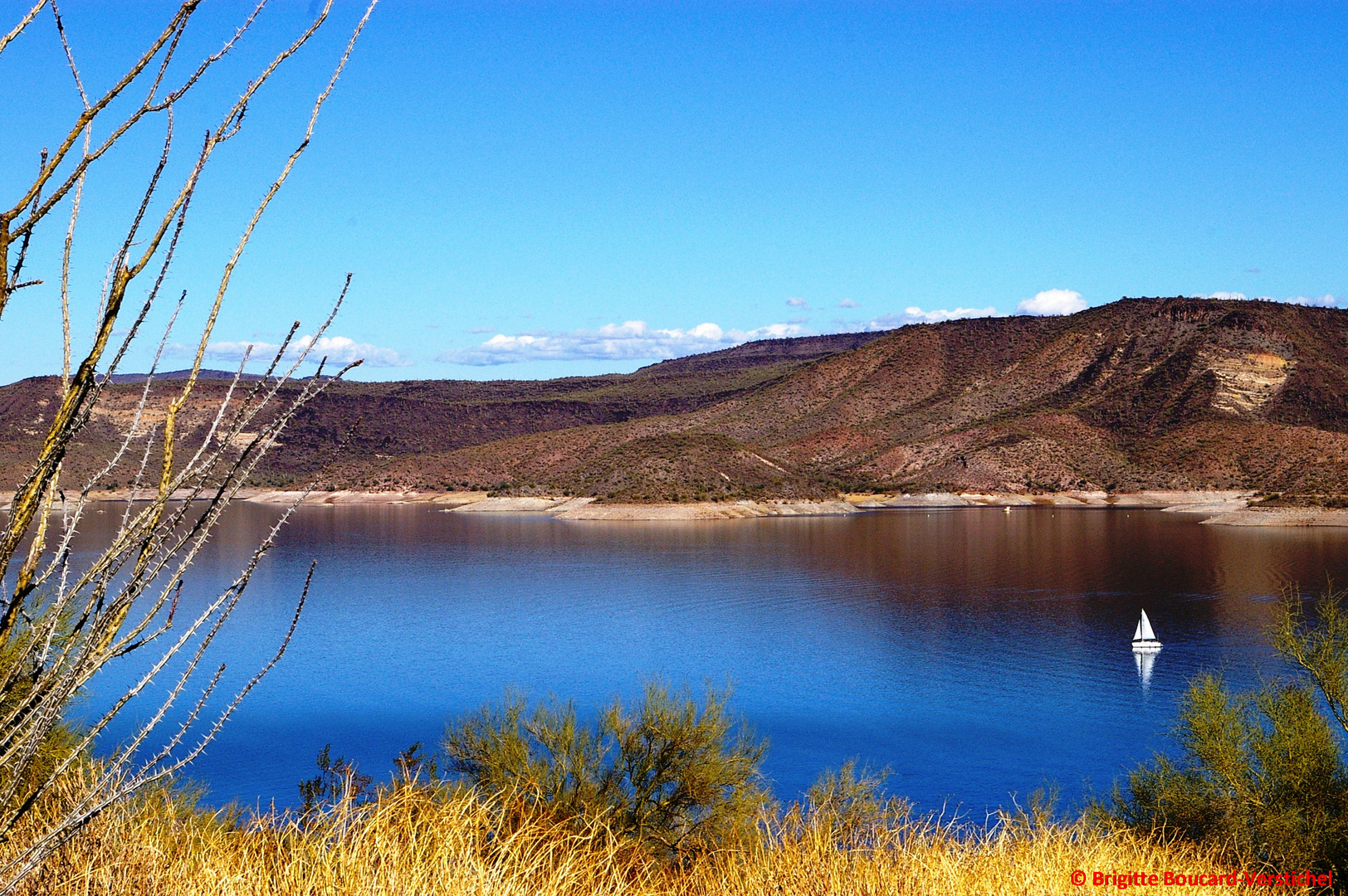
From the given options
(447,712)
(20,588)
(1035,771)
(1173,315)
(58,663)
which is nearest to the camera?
(20,588)

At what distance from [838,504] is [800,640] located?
5773cm

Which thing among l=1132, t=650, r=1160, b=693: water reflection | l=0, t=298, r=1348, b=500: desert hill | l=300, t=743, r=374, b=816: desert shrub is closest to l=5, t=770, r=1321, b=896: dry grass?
l=300, t=743, r=374, b=816: desert shrub

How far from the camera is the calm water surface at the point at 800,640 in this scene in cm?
2409

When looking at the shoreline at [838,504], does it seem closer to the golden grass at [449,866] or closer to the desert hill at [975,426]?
the desert hill at [975,426]

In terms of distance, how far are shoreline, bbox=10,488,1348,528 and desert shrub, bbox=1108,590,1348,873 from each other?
6426cm

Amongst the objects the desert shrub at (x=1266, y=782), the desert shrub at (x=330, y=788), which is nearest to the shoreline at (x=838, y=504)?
the desert shrub at (x=1266, y=782)

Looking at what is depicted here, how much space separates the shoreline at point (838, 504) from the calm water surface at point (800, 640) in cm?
1174

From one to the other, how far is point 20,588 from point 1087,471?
10651 centimetres

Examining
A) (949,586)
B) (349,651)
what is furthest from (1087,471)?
(349,651)

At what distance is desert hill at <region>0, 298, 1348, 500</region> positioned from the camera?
96750mm

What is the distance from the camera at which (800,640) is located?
3638 cm

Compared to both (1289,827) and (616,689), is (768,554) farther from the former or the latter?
(1289,827)

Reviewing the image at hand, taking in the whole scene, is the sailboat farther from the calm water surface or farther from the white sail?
the calm water surface

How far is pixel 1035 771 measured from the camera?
22422mm
